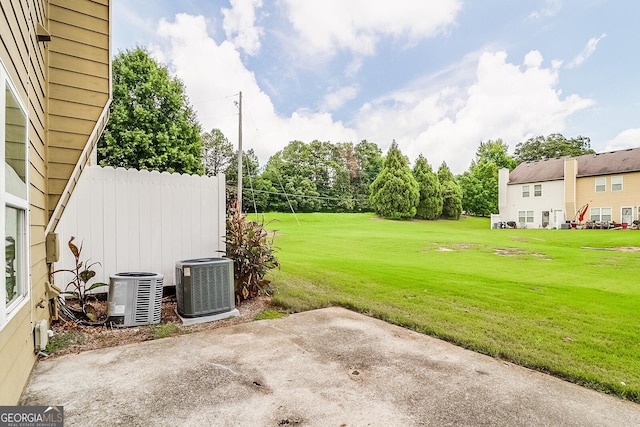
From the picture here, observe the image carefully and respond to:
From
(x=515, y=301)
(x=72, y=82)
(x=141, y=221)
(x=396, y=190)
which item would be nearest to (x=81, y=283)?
(x=141, y=221)

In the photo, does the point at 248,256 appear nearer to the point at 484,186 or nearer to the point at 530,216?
the point at 530,216

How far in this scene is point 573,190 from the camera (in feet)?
67.9

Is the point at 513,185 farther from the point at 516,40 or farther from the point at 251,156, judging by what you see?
the point at 251,156

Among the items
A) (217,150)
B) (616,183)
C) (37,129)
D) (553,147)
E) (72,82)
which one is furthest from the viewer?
(553,147)

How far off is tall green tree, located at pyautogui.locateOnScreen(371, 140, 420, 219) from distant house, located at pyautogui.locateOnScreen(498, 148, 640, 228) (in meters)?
6.47

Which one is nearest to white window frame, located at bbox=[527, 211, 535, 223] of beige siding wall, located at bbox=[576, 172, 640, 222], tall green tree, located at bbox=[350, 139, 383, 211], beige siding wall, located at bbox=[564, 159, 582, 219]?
beige siding wall, located at bbox=[564, 159, 582, 219]

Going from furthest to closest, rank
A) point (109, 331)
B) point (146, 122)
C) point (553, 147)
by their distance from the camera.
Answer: point (553, 147) → point (146, 122) → point (109, 331)

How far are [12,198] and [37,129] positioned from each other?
109cm

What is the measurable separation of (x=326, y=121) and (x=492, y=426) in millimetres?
30591

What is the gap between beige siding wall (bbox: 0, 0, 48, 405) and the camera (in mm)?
1697

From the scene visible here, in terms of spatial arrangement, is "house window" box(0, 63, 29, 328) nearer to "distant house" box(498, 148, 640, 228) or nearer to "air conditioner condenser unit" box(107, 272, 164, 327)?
"air conditioner condenser unit" box(107, 272, 164, 327)

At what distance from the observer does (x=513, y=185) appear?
936 inches

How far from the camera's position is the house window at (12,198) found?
157cm

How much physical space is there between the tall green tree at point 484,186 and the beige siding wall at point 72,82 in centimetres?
3217
